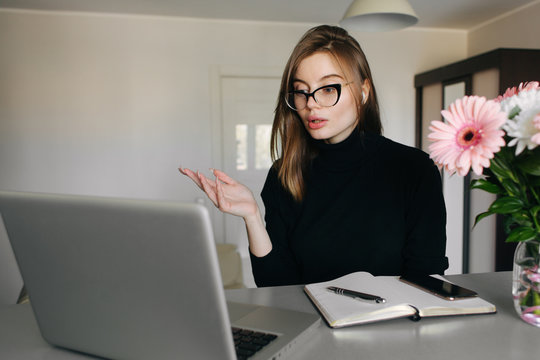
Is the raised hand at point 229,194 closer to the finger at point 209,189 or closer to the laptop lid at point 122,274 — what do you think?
the finger at point 209,189

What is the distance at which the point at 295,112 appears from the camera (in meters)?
1.26

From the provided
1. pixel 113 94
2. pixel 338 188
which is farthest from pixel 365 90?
pixel 113 94

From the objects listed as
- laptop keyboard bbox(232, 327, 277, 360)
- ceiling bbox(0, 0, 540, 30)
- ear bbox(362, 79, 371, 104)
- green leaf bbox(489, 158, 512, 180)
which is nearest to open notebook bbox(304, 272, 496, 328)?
laptop keyboard bbox(232, 327, 277, 360)

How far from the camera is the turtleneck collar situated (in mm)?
1263

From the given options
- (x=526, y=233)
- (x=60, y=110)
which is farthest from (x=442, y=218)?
(x=60, y=110)

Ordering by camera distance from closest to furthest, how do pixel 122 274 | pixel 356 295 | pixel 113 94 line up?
pixel 122 274 < pixel 356 295 < pixel 113 94

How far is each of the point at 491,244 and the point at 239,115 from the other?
2.38 metres

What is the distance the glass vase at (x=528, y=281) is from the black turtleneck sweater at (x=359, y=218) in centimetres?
42

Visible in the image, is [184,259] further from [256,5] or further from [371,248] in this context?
[256,5]

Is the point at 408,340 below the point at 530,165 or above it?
below

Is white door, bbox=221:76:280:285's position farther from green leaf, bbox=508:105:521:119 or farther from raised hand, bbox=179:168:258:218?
green leaf, bbox=508:105:521:119

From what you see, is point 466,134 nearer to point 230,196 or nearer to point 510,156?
point 510,156

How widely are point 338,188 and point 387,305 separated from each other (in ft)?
2.02

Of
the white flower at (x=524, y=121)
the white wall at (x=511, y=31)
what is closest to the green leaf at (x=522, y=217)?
the white flower at (x=524, y=121)
